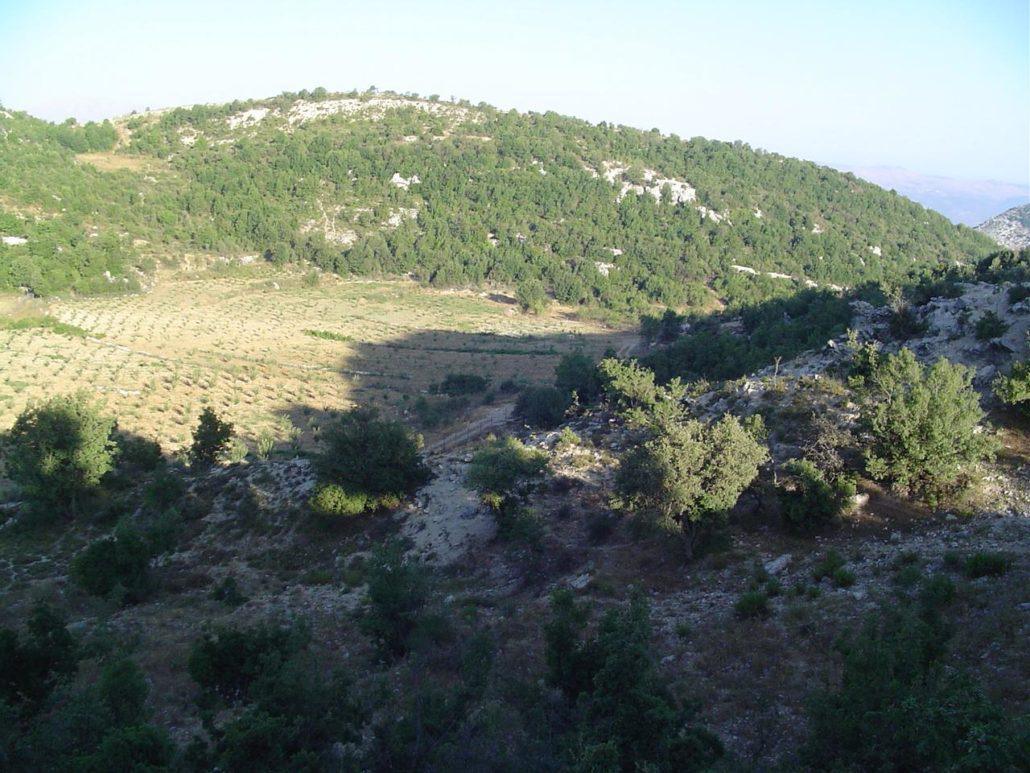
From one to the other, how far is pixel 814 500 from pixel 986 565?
3932 millimetres

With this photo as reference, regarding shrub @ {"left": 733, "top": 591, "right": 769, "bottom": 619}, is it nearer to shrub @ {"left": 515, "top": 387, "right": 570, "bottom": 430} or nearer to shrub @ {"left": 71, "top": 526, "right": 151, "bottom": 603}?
shrub @ {"left": 71, "top": 526, "right": 151, "bottom": 603}

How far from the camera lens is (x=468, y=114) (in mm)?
136500

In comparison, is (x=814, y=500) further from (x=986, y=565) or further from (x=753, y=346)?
(x=753, y=346)

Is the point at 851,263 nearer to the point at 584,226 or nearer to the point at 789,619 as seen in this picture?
the point at 584,226

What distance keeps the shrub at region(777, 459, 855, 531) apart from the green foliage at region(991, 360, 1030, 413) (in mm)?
6242

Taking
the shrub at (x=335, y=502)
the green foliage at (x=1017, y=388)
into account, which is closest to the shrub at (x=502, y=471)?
the shrub at (x=335, y=502)

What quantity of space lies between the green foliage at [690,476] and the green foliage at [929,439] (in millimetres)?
2884

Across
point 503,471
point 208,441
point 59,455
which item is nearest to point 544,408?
point 503,471

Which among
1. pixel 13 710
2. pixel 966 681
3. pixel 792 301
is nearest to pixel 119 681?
pixel 13 710

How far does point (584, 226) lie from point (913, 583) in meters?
98.4

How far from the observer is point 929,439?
15672mm

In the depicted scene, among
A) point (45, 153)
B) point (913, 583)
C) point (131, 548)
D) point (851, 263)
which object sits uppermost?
point (45, 153)

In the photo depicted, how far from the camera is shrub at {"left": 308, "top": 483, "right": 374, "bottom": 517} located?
21.7 m

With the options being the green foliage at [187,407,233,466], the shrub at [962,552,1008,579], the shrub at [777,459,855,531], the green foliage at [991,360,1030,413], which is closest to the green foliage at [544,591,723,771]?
the shrub at [962,552,1008,579]
